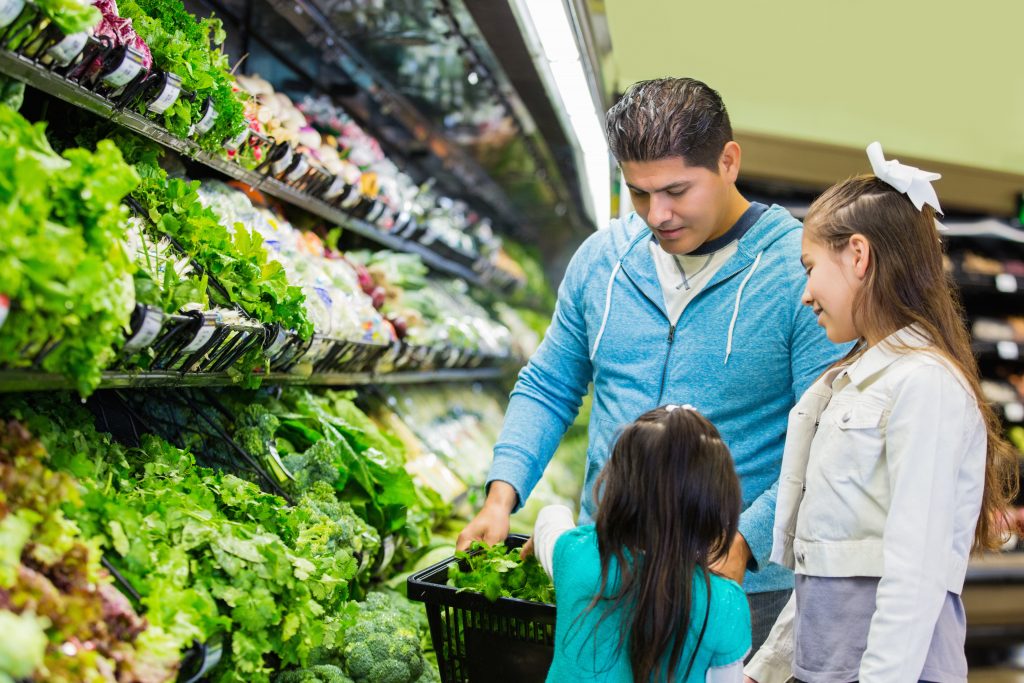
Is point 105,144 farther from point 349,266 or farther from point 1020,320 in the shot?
point 1020,320

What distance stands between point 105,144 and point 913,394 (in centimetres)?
134

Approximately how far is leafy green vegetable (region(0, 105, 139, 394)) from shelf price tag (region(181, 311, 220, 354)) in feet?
1.57

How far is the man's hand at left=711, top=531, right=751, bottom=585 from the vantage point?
2061 mm

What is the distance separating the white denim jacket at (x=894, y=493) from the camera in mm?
1643

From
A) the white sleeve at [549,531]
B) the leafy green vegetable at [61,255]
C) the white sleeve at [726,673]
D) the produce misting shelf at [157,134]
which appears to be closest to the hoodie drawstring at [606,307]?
the white sleeve at [549,531]

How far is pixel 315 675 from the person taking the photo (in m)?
2.35

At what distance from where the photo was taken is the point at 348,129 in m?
4.48

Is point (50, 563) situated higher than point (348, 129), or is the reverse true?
point (348, 129)

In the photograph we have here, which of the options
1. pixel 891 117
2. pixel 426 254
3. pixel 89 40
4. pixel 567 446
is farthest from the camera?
pixel 891 117

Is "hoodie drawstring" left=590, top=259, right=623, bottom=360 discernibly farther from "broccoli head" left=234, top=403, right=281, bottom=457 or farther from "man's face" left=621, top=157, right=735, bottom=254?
"broccoli head" left=234, top=403, right=281, bottom=457

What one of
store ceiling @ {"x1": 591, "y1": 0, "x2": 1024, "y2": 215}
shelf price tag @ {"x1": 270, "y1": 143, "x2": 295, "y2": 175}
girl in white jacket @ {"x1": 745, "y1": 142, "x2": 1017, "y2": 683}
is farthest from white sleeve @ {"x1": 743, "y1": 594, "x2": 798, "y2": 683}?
store ceiling @ {"x1": 591, "y1": 0, "x2": 1024, "y2": 215}

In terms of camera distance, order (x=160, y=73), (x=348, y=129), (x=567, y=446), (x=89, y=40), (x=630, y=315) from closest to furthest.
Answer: (x=89, y=40) → (x=160, y=73) → (x=630, y=315) → (x=348, y=129) → (x=567, y=446)

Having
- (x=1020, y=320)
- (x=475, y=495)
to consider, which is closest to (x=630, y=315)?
(x=475, y=495)

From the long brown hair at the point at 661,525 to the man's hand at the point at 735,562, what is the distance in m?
0.29
